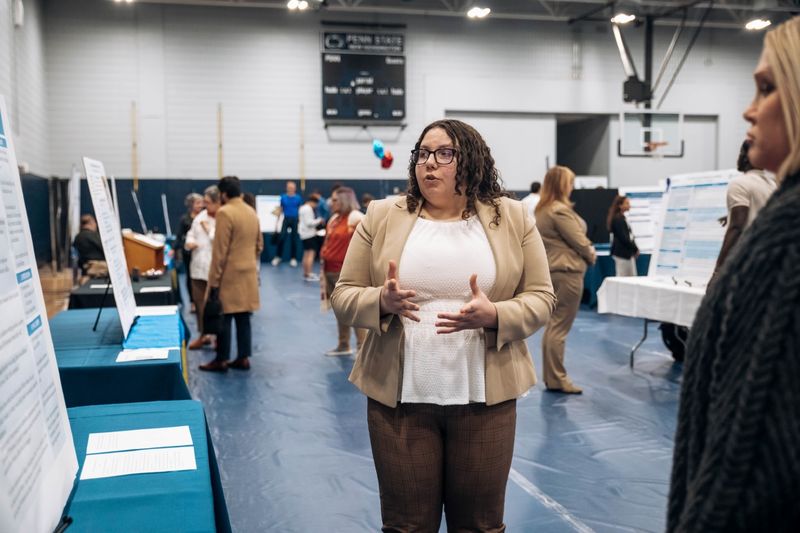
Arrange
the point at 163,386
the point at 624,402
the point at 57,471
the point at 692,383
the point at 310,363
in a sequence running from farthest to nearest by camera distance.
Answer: the point at 310,363
the point at 624,402
the point at 163,386
the point at 57,471
the point at 692,383

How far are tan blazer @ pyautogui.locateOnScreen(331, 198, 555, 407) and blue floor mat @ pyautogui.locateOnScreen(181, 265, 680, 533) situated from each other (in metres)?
1.26

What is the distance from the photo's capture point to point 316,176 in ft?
54.3

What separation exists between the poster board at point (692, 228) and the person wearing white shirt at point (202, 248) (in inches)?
149

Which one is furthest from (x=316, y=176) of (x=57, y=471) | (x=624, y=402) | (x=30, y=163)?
(x=57, y=471)

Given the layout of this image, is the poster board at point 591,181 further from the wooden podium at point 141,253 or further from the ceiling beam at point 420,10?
the wooden podium at point 141,253

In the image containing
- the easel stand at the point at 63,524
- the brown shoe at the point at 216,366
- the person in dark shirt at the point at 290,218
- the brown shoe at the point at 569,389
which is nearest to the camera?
the easel stand at the point at 63,524

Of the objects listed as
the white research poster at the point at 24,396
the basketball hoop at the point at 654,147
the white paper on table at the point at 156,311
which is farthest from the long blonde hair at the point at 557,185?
the basketball hoop at the point at 654,147

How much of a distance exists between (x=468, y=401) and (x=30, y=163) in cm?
1300

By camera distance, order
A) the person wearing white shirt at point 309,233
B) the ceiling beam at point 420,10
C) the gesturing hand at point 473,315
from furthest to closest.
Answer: the ceiling beam at point 420,10 → the person wearing white shirt at point 309,233 → the gesturing hand at point 473,315

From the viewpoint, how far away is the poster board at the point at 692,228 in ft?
17.5

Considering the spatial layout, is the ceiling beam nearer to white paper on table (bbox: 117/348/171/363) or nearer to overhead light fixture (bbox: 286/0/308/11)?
overhead light fixture (bbox: 286/0/308/11)

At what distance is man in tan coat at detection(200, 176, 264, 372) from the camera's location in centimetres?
546

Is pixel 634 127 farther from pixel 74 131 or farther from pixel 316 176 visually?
pixel 74 131

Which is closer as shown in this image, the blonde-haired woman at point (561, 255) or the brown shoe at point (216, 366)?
the blonde-haired woman at point (561, 255)
